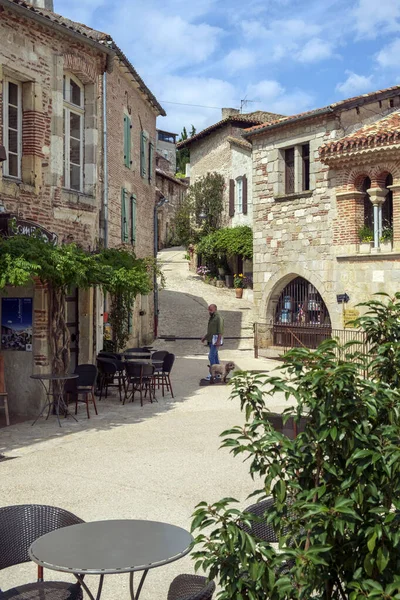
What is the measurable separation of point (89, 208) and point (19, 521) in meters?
9.29

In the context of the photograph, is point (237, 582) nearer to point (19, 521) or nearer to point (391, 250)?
point (19, 521)

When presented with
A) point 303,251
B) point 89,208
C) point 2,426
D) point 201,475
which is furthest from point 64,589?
point 303,251

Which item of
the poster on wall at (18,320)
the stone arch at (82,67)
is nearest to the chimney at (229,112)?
the stone arch at (82,67)

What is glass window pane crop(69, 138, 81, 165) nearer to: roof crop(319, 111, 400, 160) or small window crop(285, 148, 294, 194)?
roof crop(319, 111, 400, 160)

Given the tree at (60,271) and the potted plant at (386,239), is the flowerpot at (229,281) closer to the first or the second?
the potted plant at (386,239)

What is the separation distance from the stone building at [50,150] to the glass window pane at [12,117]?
2 cm

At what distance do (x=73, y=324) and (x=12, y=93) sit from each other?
161 inches

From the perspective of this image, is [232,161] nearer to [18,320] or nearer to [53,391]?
[18,320]

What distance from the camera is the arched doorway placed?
18.5 meters

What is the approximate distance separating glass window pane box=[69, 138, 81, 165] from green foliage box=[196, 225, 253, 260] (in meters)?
17.0

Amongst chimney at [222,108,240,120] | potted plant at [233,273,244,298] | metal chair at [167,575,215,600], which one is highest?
chimney at [222,108,240,120]

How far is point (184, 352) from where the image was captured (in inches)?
769

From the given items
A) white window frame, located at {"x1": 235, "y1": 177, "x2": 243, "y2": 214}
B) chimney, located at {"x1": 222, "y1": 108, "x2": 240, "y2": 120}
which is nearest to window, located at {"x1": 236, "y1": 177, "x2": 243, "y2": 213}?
white window frame, located at {"x1": 235, "y1": 177, "x2": 243, "y2": 214}

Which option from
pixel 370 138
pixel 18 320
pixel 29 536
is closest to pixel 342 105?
pixel 370 138
